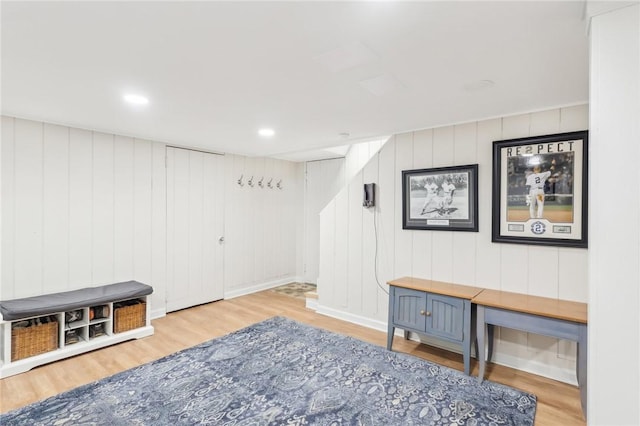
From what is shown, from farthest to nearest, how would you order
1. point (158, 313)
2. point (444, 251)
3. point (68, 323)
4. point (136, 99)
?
point (158, 313) < point (444, 251) < point (68, 323) < point (136, 99)

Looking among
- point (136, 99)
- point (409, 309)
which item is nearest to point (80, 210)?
point (136, 99)

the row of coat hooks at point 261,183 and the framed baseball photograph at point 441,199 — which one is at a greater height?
the row of coat hooks at point 261,183

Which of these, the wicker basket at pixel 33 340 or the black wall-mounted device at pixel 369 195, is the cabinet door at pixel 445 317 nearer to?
the black wall-mounted device at pixel 369 195

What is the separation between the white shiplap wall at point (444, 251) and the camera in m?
2.74

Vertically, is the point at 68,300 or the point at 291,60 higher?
the point at 291,60

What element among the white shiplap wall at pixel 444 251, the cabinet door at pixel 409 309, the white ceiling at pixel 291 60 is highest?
the white ceiling at pixel 291 60

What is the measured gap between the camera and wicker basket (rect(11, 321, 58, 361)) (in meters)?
2.84

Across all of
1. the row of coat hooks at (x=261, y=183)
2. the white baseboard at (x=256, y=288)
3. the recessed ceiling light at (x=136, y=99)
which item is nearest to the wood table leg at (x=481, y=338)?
the recessed ceiling light at (x=136, y=99)

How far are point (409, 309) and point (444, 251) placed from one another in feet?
2.43

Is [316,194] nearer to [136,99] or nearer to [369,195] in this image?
[369,195]

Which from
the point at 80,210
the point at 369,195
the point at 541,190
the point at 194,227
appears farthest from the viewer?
the point at 194,227

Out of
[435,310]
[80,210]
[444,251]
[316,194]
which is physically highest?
[316,194]

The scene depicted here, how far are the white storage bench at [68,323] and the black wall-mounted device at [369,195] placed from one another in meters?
2.77

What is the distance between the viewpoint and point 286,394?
97.6 inches
